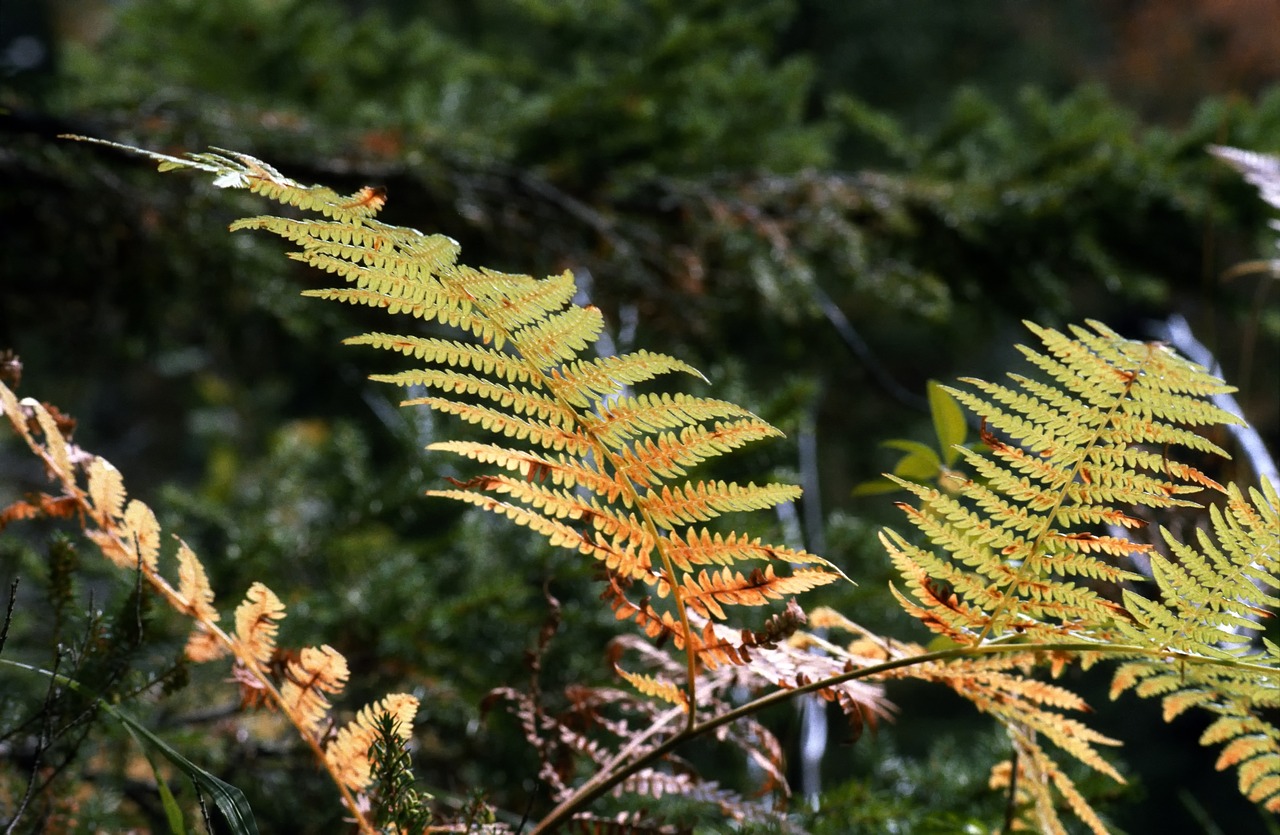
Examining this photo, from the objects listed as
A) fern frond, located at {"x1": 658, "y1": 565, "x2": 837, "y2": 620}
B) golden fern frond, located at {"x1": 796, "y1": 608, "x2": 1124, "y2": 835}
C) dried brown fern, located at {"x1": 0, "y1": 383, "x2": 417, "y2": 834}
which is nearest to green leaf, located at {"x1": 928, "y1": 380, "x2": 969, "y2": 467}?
golden fern frond, located at {"x1": 796, "y1": 608, "x2": 1124, "y2": 835}

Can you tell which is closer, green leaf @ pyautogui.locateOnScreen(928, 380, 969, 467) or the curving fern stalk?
the curving fern stalk

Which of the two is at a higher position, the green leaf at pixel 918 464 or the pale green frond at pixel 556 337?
the pale green frond at pixel 556 337

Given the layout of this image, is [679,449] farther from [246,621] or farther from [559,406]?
[246,621]

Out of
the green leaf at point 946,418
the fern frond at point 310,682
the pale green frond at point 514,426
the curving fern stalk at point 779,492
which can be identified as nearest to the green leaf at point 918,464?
the green leaf at point 946,418

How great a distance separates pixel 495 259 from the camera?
1.67m

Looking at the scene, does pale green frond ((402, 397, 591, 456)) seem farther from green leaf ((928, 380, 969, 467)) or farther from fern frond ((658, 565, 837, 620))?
green leaf ((928, 380, 969, 467))

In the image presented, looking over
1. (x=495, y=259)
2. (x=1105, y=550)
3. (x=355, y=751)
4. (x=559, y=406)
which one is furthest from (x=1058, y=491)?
(x=495, y=259)

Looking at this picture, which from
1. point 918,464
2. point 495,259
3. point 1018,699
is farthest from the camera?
point 495,259

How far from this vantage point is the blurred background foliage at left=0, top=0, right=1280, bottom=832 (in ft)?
3.56

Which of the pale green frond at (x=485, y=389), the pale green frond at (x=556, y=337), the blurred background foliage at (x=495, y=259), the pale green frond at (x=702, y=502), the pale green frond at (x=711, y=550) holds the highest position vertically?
the pale green frond at (x=556, y=337)

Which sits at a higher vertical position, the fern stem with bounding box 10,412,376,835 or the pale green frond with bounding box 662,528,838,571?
the pale green frond with bounding box 662,528,838,571

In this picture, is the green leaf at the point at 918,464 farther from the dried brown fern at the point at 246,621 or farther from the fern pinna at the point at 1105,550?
the dried brown fern at the point at 246,621

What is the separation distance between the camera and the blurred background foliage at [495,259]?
1.08 metres

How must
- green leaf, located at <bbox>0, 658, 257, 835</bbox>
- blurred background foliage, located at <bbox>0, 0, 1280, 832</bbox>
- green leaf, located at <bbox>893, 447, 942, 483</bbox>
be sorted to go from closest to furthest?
green leaf, located at <bbox>0, 658, 257, 835</bbox> < green leaf, located at <bbox>893, 447, 942, 483</bbox> < blurred background foliage, located at <bbox>0, 0, 1280, 832</bbox>
